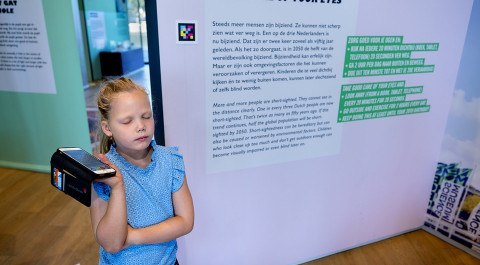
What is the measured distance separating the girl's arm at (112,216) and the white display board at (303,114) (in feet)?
2.03

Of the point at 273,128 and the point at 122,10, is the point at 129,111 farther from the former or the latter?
the point at 122,10

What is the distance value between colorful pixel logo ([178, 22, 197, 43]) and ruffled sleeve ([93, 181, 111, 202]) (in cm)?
72

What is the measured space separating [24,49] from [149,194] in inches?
106

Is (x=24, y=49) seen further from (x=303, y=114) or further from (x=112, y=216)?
(x=112, y=216)

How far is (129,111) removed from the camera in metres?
0.92

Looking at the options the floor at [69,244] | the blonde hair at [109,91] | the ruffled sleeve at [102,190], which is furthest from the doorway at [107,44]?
the ruffled sleeve at [102,190]

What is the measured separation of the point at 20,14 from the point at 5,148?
1425 millimetres

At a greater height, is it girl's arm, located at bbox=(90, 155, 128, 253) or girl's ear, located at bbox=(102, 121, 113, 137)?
girl's ear, located at bbox=(102, 121, 113, 137)

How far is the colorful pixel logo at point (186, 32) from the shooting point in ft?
4.41

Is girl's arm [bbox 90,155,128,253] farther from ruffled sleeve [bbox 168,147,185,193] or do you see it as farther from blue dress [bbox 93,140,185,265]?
ruffled sleeve [bbox 168,147,185,193]

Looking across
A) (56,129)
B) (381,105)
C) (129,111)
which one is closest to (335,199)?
(381,105)

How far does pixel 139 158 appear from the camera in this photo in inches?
40.2

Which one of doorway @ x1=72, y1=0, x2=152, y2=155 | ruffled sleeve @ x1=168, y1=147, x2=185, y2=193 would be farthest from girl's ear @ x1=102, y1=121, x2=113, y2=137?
doorway @ x1=72, y1=0, x2=152, y2=155

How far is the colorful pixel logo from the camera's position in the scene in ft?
4.41
